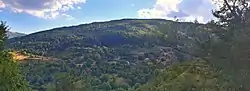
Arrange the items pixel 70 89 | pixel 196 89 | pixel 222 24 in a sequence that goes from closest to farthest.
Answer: pixel 222 24 < pixel 196 89 < pixel 70 89

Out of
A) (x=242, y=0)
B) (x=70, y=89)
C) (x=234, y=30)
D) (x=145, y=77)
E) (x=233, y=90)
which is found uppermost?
(x=242, y=0)

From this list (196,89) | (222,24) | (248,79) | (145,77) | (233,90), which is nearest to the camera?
(248,79)

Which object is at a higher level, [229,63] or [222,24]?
[222,24]

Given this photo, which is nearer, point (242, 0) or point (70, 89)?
point (242, 0)

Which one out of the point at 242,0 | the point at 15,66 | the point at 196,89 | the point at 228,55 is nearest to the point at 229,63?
the point at 228,55

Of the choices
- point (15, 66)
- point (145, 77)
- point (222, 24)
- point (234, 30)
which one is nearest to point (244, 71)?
point (234, 30)

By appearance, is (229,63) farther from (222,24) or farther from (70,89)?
(70,89)

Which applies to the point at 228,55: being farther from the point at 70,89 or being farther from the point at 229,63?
the point at 70,89

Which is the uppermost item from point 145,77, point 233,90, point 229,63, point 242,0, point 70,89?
point 242,0

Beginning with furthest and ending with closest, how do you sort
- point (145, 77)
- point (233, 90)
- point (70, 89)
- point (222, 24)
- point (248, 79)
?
point (145, 77), point (70, 89), point (222, 24), point (233, 90), point (248, 79)
